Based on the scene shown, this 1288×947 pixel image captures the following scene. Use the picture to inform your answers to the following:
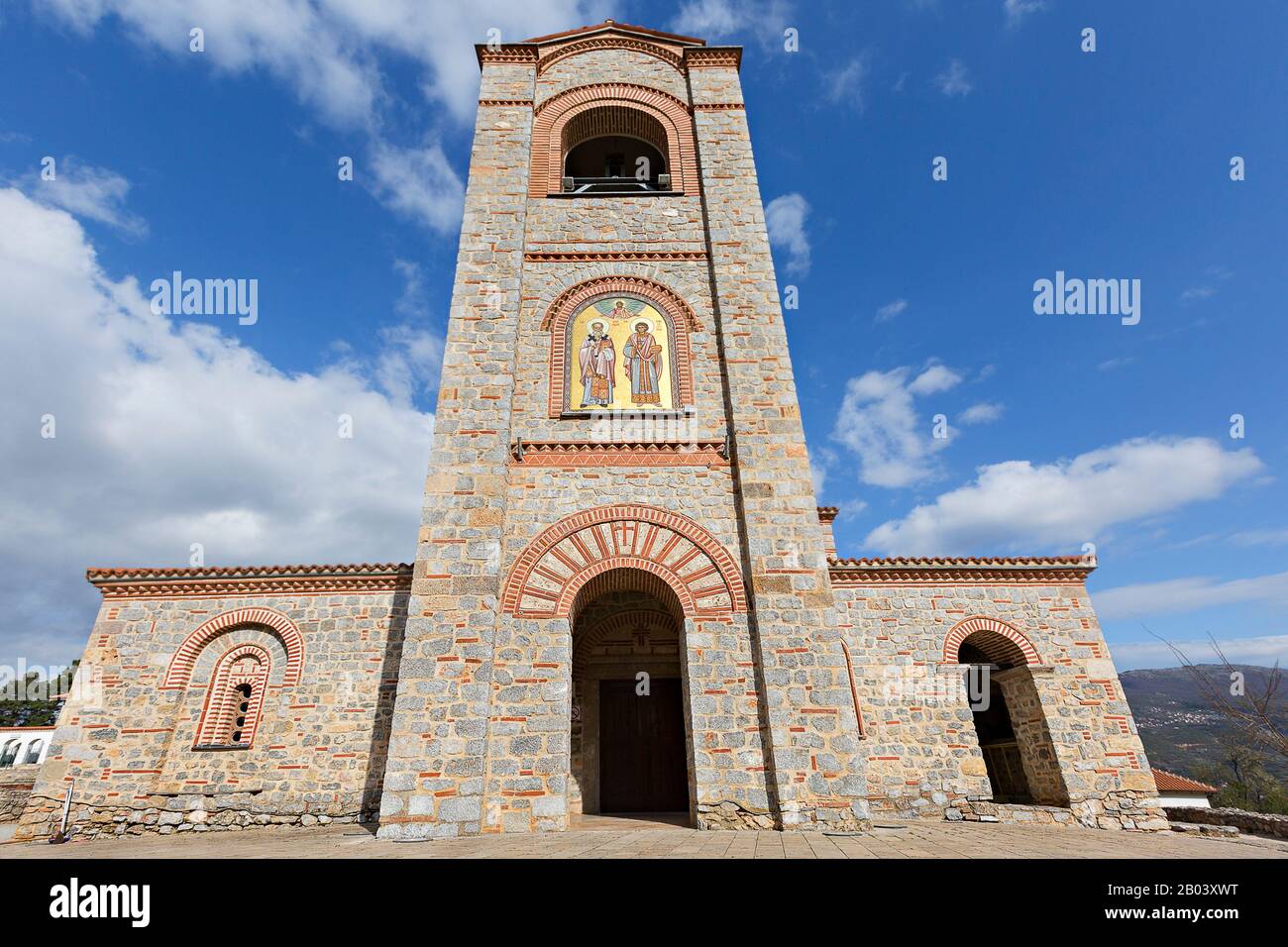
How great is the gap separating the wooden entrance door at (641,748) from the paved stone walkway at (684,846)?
1.32m

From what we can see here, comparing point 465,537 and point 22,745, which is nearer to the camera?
point 465,537

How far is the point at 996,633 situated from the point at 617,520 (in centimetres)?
680

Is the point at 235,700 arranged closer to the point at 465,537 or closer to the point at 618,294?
the point at 465,537

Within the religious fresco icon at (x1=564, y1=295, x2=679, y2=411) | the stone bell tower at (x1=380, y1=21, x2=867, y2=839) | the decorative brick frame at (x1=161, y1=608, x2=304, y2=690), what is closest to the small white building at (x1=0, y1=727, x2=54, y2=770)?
the decorative brick frame at (x1=161, y1=608, x2=304, y2=690)

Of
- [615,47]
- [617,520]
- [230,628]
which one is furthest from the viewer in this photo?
[615,47]

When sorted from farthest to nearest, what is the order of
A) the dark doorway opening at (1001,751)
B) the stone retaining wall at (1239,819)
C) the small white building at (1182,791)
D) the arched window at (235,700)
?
the small white building at (1182,791) → the dark doorway opening at (1001,751) → the arched window at (235,700) → the stone retaining wall at (1239,819)

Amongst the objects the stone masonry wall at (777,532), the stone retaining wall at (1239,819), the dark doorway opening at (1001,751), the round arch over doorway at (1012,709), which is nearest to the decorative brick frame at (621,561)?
the stone masonry wall at (777,532)

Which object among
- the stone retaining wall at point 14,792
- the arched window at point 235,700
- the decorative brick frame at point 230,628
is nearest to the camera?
the arched window at point 235,700

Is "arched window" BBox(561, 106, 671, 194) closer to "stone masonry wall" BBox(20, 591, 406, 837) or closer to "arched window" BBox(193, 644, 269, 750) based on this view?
"stone masonry wall" BBox(20, 591, 406, 837)

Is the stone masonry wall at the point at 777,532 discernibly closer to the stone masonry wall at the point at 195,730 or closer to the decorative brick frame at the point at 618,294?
the decorative brick frame at the point at 618,294

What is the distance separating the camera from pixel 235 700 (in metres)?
9.15

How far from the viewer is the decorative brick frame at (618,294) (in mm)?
8625

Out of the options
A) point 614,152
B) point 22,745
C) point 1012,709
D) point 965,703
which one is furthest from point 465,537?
point 22,745
